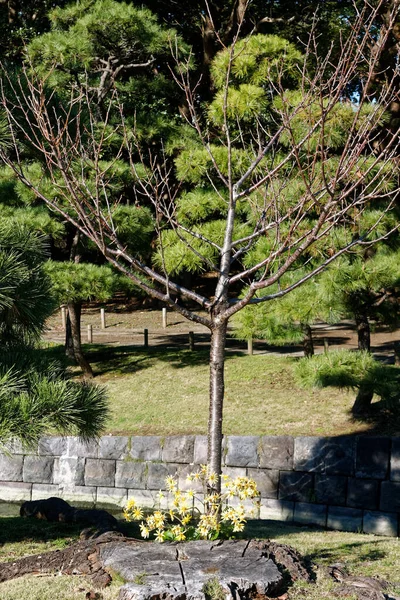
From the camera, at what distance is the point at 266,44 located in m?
10.4

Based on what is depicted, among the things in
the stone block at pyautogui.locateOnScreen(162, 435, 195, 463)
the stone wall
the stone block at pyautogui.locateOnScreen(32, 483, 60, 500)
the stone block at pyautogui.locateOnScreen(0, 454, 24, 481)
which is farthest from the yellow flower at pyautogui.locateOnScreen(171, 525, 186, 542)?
the stone block at pyautogui.locateOnScreen(0, 454, 24, 481)

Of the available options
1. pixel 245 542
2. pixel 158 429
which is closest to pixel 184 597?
pixel 245 542

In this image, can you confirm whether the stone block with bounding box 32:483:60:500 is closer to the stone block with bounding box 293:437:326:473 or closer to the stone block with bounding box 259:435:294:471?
the stone block with bounding box 259:435:294:471

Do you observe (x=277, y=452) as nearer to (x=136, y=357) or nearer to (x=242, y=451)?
(x=242, y=451)

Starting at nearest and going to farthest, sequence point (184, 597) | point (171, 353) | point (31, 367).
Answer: point (184, 597) → point (31, 367) → point (171, 353)

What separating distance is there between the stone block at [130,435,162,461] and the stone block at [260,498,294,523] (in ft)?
4.79

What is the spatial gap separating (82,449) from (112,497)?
715mm

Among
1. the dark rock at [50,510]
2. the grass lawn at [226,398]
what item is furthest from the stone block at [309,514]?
the dark rock at [50,510]

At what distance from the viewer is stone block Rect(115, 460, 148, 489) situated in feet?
30.3

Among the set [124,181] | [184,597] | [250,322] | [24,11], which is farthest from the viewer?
[24,11]

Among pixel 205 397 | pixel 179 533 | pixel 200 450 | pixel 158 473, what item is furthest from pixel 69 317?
pixel 179 533

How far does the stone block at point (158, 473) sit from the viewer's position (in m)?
9.10

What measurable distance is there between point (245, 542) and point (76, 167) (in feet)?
24.3

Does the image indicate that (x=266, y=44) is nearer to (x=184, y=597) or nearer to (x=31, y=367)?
(x=31, y=367)
